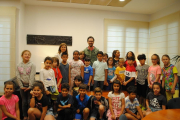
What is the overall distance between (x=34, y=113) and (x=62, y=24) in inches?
140

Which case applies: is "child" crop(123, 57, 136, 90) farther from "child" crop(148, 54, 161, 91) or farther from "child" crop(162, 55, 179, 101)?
"child" crop(162, 55, 179, 101)

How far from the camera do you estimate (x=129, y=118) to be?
93.7 inches

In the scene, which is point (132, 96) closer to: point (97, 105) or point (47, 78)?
point (97, 105)

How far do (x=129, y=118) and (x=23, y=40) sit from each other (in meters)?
4.22

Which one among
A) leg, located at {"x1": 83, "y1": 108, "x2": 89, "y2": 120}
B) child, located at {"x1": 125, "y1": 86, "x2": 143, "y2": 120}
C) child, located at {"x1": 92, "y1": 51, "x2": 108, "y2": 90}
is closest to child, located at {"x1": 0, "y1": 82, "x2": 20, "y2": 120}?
leg, located at {"x1": 83, "y1": 108, "x2": 89, "y2": 120}

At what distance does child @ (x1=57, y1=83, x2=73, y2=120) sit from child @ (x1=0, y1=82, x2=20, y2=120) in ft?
2.25

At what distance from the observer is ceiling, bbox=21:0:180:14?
4.41 metres

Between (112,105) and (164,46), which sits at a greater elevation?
(164,46)

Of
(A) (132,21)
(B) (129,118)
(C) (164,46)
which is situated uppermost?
(A) (132,21)

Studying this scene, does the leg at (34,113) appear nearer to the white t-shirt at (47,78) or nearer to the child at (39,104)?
the child at (39,104)

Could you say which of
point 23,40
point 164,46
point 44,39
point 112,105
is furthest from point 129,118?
point 23,40

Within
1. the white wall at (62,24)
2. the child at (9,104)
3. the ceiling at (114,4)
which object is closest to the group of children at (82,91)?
the child at (9,104)

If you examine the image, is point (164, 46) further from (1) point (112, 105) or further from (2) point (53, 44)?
(2) point (53, 44)

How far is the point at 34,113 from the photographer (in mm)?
2277
